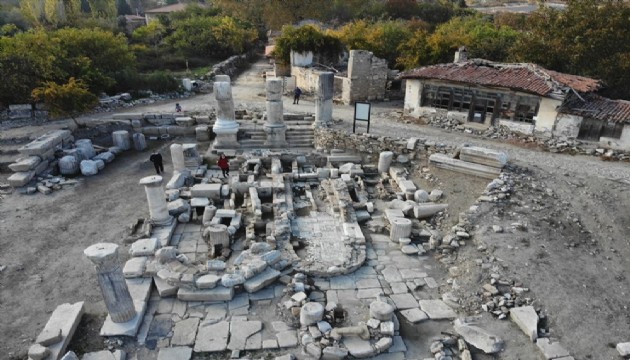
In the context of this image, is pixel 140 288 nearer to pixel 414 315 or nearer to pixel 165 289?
pixel 165 289

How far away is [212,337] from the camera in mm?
7602

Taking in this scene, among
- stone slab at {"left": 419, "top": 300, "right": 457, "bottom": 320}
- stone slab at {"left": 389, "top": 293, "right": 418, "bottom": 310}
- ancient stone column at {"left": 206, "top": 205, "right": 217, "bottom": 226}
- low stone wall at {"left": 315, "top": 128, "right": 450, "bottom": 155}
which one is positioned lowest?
stone slab at {"left": 389, "top": 293, "right": 418, "bottom": 310}

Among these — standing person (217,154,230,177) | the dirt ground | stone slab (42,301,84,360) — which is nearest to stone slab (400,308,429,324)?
the dirt ground

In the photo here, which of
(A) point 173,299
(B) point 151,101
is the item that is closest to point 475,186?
(A) point 173,299

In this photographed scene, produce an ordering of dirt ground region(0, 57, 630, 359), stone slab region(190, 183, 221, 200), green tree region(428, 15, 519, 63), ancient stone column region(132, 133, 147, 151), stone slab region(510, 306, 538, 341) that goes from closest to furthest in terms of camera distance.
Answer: stone slab region(510, 306, 538, 341) < dirt ground region(0, 57, 630, 359) < stone slab region(190, 183, 221, 200) < ancient stone column region(132, 133, 147, 151) < green tree region(428, 15, 519, 63)

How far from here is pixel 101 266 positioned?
23.3ft

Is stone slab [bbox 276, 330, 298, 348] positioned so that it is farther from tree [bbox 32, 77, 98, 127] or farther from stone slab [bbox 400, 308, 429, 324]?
tree [bbox 32, 77, 98, 127]

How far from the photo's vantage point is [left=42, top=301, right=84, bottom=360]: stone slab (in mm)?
7051

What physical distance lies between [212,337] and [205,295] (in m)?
1.03

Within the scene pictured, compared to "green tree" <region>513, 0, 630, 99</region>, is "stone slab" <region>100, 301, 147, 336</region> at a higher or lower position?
lower

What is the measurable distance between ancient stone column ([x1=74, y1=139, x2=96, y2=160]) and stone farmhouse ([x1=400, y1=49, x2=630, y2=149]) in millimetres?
13565

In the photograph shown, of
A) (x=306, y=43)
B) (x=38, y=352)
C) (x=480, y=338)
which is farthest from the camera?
(x=306, y=43)

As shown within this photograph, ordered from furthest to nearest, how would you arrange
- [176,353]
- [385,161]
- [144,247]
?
1. [385,161]
2. [144,247]
3. [176,353]

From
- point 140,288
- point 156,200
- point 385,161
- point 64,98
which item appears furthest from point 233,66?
point 140,288
